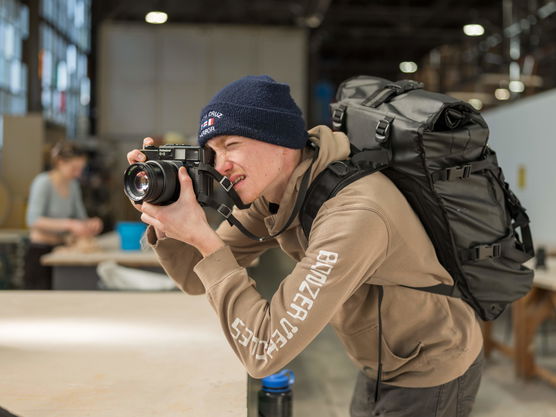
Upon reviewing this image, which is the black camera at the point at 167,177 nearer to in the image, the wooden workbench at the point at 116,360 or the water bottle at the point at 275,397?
the wooden workbench at the point at 116,360

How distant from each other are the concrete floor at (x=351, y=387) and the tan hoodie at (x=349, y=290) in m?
2.30

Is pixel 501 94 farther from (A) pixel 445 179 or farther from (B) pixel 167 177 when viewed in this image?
(B) pixel 167 177

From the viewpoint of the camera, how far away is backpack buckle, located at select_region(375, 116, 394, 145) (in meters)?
1.22

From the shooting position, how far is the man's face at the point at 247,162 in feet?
3.98

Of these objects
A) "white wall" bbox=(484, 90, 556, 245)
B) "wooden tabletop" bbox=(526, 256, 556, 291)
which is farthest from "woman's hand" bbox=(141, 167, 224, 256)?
"white wall" bbox=(484, 90, 556, 245)

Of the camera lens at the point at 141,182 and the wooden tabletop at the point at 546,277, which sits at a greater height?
the camera lens at the point at 141,182

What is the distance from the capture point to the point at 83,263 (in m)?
3.61

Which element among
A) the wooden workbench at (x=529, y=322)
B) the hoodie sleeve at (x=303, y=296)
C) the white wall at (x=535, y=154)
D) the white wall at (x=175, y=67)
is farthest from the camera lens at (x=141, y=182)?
the white wall at (x=175, y=67)

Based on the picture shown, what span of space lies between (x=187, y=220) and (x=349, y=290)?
305 millimetres

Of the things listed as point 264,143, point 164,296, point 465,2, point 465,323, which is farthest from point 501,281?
point 465,2

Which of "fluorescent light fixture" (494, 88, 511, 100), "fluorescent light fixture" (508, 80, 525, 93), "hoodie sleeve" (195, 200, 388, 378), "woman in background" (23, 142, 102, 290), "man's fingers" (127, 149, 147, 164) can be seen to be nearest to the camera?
"hoodie sleeve" (195, 200, 388, 378)

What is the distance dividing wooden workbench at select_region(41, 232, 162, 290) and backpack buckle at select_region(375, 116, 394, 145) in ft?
8.27

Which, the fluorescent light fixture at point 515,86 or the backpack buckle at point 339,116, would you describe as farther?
the fluorescent light fixture at point 515,86

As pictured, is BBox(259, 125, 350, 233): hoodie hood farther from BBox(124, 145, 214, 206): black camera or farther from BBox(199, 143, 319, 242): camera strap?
BBox(124, 145, 214, 206): black camera
